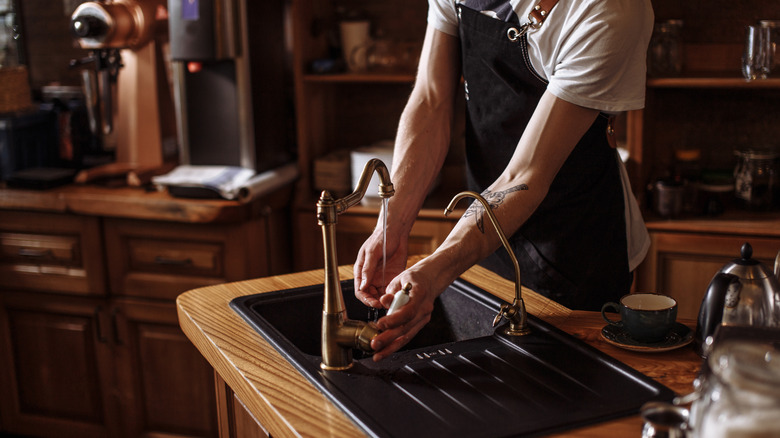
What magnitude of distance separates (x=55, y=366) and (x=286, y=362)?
6.21 feet

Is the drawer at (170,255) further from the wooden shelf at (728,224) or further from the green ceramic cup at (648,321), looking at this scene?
the green ceramic cup at (648,321)

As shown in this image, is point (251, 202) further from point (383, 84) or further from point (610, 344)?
point (610, 344)

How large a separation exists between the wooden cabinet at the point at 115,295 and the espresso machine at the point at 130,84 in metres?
0.22

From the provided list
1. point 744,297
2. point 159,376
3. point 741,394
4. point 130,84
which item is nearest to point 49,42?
point 130,84

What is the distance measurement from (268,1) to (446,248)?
5.48 feet

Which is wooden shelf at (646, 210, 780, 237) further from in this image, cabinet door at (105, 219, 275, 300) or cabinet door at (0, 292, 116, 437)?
cabinet door at (0, 292, 116, 437)

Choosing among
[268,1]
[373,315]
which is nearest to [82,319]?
[268,1]

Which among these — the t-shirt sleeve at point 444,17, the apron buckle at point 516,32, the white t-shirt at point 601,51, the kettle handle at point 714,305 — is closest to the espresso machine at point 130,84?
the t-shirt sleeve at point 444,17

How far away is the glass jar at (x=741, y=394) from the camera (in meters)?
0.69

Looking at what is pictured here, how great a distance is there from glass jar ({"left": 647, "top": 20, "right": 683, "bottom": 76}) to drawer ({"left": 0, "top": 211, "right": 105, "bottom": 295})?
193cm

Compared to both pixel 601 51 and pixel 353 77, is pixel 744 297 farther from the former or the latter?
pixel 353 77

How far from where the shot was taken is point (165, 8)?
290cm

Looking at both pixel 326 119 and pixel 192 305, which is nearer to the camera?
pixel 192 305

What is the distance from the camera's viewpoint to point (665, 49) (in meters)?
2.60
